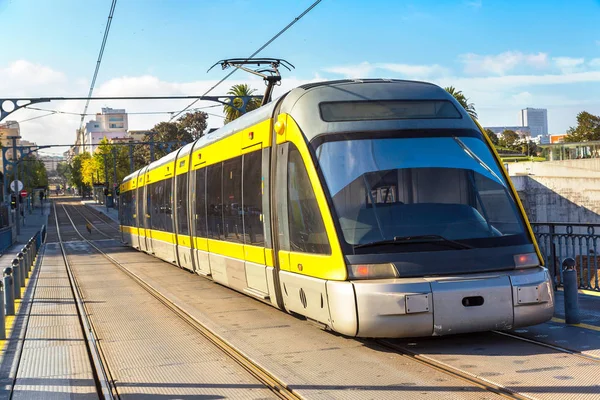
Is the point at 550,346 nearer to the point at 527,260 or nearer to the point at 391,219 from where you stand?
the point at 527,260

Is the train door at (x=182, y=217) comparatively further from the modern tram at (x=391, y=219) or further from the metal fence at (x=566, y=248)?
the metal fence at (x=566, y=248)

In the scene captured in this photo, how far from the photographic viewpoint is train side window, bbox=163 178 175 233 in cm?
2028

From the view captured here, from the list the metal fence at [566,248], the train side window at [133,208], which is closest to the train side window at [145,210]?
the train side window at [133,208]

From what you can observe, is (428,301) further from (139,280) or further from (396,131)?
(139,280)

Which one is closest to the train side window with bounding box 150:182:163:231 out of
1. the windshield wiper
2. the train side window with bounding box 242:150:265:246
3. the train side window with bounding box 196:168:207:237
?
the train side window with bounding box 196:168:207:237

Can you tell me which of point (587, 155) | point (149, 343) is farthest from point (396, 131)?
point (587, 155)

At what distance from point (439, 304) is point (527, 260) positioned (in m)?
1.28

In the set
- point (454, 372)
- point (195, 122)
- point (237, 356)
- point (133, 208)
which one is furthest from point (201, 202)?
point (195, 122)

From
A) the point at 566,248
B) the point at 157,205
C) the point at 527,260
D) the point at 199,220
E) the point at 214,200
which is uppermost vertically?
the point at 214,200

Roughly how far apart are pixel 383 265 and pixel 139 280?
12.1 metres

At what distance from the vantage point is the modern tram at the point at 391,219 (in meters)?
7.98

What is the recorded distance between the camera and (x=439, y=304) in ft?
25.8

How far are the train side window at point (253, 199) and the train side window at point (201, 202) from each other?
11.6 feet

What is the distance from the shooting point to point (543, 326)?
9328 millimetres
